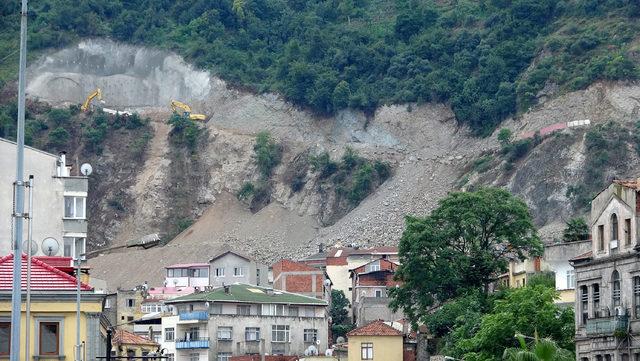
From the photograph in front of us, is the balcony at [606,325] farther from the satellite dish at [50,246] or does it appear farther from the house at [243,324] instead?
the house at [243,324]

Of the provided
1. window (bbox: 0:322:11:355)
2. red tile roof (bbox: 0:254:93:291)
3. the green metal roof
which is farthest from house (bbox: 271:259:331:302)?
window (bbox: 0:322:11:355)

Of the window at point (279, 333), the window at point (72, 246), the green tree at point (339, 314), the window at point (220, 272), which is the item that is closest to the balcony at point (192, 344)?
the window at point (279, 333)

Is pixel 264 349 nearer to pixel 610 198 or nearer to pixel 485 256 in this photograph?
pixel 485 256

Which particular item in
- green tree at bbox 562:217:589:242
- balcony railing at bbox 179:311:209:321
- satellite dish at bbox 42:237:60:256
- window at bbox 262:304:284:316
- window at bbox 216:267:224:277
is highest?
window at bbox 216:267:224:277

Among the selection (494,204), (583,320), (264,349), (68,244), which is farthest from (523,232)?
(583,320)

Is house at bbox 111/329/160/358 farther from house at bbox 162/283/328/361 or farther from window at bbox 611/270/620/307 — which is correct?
window at bbox 611/270/620/307

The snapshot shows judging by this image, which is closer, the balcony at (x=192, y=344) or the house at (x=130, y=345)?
the house at (x=130, y=345)

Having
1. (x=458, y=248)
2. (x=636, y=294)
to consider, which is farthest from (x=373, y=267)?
(x=636, y=294)
